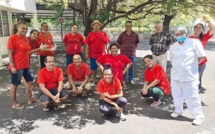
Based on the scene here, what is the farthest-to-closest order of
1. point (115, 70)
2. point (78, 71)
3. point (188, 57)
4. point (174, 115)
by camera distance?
point (78, 71), point (115, 70), point (174, 115), point (188, 57)

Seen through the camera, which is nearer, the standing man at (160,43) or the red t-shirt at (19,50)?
the red t-shirt at (19,50)

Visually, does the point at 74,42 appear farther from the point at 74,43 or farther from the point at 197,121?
the point at 197,121

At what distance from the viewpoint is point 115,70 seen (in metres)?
4.98

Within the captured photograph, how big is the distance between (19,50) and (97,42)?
7.58 ft

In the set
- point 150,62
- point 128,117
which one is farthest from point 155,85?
point 128,117

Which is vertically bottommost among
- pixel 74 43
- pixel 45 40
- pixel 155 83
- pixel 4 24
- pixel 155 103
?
pixel 155 103

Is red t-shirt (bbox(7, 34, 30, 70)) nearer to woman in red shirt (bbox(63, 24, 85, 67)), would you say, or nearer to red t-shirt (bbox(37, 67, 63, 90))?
red t-shirt (bbox(37, 67, 63, 90))

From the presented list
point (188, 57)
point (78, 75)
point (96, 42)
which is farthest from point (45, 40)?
point (188, 57)

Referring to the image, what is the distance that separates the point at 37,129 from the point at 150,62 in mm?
2639

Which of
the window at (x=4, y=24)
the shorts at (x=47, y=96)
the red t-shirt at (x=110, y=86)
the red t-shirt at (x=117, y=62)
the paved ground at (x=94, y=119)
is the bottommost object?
the paved ground at (x=94, y=119)

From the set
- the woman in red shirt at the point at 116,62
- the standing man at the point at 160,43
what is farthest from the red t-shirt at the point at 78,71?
the standing man at the point at 160,43

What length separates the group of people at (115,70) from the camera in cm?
371

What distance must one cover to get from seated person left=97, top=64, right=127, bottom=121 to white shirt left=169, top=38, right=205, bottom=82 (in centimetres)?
120

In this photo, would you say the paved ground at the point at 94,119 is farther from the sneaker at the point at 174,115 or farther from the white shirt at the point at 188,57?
the white shirt at the point at 188,57
